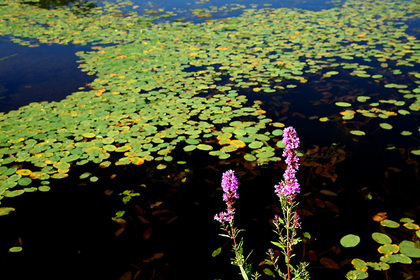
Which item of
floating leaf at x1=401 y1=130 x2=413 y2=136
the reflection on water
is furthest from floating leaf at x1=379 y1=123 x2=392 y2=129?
the reflection on water

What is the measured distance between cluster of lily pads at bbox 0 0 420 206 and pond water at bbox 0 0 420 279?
3 centimetres

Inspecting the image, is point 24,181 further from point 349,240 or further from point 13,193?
point 349,240

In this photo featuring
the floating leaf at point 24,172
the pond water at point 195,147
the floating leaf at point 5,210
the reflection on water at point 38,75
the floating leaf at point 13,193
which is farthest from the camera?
the reflection on water at point 38,75

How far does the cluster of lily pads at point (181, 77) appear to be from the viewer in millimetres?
3246

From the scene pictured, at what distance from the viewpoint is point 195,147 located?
325 centimetres

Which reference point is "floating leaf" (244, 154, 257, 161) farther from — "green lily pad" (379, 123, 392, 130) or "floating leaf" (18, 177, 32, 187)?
"floating leaf" (18, 177, 32, 187)

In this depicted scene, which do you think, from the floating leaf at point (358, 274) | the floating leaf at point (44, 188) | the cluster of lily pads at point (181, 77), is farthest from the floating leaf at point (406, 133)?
the floating leaf at point (44, 188)

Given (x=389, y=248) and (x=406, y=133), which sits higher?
(x=406, y=133)

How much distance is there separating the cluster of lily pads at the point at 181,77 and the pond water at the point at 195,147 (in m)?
0.03

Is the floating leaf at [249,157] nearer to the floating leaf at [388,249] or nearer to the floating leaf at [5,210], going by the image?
the floating leaf at [388,249]

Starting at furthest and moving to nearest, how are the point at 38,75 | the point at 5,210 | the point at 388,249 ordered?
the point at 38,75
the point at 5,210
the point at 388,249

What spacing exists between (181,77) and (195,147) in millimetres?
1946

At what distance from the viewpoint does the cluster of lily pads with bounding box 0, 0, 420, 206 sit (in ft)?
10.6

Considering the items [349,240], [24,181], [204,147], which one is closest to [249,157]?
[204,147]
